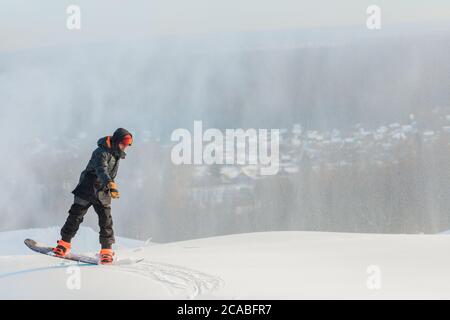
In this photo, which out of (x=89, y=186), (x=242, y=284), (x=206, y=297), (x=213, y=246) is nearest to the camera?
(x=206, y=297)

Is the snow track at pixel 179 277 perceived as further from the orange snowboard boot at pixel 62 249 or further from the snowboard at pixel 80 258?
the orange snowboard boot at pixel 62 249

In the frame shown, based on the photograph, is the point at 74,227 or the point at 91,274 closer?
the point at 91,274

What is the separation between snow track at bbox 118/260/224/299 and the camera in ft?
27.1

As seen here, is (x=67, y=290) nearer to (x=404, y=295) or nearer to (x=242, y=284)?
(x=242, y=284)

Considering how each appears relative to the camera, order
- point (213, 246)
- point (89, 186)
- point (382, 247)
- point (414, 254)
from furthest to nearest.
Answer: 1. point (213, 246)
2. point (382, 247)
3. point (414, 254)
4. point (89, 186)

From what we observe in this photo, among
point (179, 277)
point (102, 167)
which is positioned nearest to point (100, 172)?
point (102, 167)

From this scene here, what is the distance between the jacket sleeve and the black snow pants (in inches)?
14.5

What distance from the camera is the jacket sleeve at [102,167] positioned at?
957cm

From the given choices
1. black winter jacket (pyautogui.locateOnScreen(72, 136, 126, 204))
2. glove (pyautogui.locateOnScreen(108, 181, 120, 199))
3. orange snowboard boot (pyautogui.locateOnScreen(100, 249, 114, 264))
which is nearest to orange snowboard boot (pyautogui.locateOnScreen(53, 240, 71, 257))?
orange snowboard boot (pyautogui.locateOnScreen(100, 249, 114, 264))

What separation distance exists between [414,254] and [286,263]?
84.0 inches

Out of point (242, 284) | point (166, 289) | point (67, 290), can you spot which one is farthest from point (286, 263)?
point (67, 290)

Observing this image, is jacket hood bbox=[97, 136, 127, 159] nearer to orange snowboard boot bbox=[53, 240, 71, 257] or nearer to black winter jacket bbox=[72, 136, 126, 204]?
black winter jacket bbox=[72, 136, 126, 204]

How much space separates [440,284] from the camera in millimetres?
8758

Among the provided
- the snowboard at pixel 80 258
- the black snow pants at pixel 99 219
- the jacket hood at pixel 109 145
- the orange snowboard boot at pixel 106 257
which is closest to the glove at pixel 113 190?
the black snow pants at pixel 99 219
